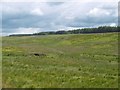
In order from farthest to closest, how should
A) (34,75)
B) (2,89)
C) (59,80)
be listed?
(34,75), (59,80), (2,89)

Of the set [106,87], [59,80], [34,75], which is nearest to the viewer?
[106,87]

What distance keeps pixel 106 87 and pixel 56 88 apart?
179 inches

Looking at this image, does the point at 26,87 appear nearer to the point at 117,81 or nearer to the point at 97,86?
the point at 97,86

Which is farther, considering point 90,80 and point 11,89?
point 90,80

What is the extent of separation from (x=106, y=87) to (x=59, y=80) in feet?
16.7

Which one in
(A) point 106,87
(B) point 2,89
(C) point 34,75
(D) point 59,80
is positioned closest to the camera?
(B) point 2,89

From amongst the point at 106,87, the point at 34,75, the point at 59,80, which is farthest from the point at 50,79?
the point at 106,87

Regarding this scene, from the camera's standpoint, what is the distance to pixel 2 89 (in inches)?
1056

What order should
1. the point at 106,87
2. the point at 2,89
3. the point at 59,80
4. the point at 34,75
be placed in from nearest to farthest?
the point at 2,89
the point at 106,87
the point at 59,80
the point at 34,75

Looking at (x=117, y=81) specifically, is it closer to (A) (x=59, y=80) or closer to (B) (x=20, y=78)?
(A) (x=59, y=80)

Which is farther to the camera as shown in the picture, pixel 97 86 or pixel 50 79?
pixel 50 79

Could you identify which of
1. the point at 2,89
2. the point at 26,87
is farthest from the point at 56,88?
the point at 2,89

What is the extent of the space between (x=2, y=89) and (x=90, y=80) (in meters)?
9.90

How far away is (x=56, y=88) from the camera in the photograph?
92.1 feet
